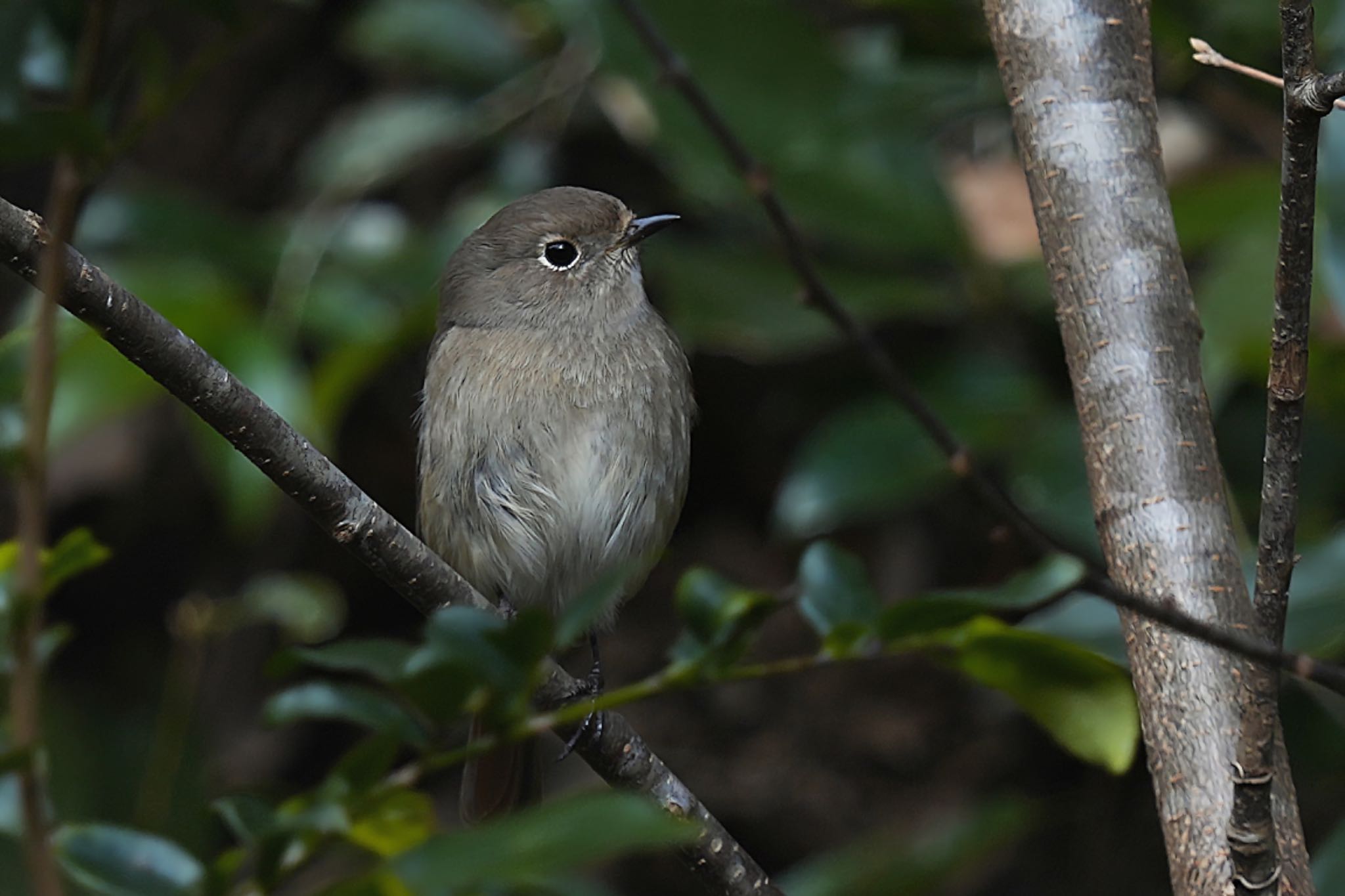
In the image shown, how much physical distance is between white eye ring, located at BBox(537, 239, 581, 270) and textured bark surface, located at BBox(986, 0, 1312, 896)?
1464 mm

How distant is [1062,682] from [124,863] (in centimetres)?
121

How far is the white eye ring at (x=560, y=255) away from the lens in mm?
3590

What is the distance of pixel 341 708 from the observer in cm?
173

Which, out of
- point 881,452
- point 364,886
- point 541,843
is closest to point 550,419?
point 881,452

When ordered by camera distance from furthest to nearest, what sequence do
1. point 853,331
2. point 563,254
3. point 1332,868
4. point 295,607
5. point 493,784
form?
point 295,607 < point 563,254 < point 493,784 < point 1332,868 < point 853,331

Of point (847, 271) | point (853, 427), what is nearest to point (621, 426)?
point (853, 427)

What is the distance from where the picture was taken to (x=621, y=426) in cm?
323

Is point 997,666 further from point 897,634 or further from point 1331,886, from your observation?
point 1331,886

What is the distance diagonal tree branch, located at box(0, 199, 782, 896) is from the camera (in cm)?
167

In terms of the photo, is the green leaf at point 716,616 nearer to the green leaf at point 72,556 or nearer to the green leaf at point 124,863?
the green leaf at point 124,863

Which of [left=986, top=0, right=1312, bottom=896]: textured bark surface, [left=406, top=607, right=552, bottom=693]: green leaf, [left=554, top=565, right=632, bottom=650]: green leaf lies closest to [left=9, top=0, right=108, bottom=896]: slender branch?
[left=406, top=607, right=552, bottom=693]: green leaf

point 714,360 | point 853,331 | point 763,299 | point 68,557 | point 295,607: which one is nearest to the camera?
point 853,331

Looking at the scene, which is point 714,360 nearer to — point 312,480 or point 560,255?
point 560,255

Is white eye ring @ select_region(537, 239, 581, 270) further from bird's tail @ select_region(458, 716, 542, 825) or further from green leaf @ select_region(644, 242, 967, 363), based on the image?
bird's tail @ select_region(458, 716, 542, 825)
